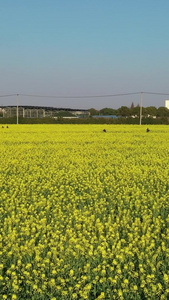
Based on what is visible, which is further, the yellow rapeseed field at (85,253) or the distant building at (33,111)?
the distant building at (33,111)

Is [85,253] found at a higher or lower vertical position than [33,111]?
lower

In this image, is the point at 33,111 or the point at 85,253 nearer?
the point at 85,253

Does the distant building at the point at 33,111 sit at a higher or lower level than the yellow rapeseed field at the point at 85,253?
higher

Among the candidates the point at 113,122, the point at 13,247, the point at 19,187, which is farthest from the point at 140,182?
the point at 113,122

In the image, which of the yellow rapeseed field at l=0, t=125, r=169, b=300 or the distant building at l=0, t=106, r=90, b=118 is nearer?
the yellow rapeseed field at l=0, t=125, r=169, b=300

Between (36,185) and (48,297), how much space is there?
18.5ft

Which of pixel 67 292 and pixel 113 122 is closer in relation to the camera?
pixel 67 292

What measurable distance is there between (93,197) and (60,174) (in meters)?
2.82

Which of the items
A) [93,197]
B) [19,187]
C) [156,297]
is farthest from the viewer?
[19,187]

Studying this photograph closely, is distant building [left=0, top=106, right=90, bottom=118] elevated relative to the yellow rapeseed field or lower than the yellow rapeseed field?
elevated

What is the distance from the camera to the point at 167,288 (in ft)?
13.4

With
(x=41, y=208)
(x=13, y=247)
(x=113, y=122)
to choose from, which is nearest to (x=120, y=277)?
(x=13, y=247)

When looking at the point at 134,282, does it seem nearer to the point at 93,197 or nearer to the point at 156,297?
the point at 156,297

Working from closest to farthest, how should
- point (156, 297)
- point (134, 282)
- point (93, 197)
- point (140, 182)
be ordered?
point (156, 297)
point (134, 282)
point (93, 197)
point (140, 182)
